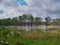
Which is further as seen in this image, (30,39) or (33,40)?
(30,39)

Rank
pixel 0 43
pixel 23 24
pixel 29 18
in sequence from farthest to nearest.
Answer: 1. pixel 29 18
2. pixel 23 24
3. pixel 0 43

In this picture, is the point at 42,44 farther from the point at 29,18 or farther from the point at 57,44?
the point at 29,18

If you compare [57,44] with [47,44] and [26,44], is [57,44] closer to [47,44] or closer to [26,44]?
[47,44]

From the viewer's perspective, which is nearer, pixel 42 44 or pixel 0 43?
pixel 0 43

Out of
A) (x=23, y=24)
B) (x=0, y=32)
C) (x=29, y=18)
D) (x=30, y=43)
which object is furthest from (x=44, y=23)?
(x=30, y=43)

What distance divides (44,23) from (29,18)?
3239mm

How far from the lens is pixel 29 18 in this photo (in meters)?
31.4

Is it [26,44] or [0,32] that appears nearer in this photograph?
[26,44]

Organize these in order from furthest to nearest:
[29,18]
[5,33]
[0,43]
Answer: [29,18]
[5,33]
[0,43]

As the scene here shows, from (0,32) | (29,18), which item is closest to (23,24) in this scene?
(29,18)

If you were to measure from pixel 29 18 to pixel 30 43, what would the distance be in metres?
20.2

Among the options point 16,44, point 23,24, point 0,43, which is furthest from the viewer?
point 23,24

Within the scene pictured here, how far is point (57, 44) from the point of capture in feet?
35.8

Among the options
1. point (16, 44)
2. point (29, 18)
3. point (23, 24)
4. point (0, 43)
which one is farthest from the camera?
point (29, 18)
